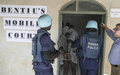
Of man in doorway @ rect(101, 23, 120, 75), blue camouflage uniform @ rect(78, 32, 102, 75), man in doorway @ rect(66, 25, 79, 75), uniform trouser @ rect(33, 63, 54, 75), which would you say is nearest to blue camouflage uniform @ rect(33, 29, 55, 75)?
uniform trouser @ rect(33, 63, 54, 75)

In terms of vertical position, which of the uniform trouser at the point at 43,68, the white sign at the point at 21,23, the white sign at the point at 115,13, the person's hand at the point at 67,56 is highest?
the white sign at the point at 115,13

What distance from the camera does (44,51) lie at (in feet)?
12.0

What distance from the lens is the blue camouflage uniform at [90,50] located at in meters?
4.83

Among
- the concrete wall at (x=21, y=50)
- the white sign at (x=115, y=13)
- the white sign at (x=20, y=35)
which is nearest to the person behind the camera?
the white sign at (x=115, y=13)

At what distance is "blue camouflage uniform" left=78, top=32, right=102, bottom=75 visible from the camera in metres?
4.83

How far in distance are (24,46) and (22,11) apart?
0.85 meters

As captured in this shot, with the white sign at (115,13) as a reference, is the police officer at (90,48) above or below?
below

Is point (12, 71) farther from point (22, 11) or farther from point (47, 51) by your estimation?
point (47, 51)

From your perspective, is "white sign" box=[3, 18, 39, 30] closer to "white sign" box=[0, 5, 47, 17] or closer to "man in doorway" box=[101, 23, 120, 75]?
"white sign" box=[0, 5, 47, 17]

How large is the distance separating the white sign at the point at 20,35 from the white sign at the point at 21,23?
11 cm

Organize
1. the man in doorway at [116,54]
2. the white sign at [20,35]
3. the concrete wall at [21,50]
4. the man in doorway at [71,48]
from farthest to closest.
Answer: the man in doorway at [71,48] < the white sign at [20,35] < the concrete wall at [21,50] < the man in doorway at [116,54]

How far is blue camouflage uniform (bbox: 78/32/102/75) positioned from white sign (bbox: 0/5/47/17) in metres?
1.27

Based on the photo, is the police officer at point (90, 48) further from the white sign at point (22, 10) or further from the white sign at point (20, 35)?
the white sign at point (20, 35)

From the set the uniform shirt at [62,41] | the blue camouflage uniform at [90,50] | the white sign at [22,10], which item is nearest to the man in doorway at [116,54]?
the blue camouflage uniform at [90,50]
